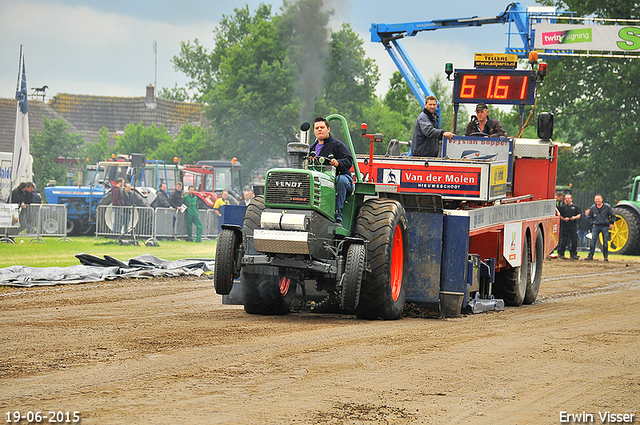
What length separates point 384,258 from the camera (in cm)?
910

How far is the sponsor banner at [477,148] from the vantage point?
42.5 ft

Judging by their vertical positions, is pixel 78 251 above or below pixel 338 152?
below

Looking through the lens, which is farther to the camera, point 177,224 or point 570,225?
point 177,224

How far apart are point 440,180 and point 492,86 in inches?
131

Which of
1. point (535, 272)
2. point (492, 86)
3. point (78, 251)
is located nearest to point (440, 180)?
point (535, 272)

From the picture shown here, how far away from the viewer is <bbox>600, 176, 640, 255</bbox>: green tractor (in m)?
25.8

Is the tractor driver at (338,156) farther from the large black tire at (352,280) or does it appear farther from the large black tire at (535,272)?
the large black tire at (535,272)

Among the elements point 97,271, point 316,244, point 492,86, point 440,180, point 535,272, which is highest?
point 492,86

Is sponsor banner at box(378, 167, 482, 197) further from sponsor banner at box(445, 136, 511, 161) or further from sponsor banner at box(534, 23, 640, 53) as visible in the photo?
sponsor banner at box(534, 23, 640, 53)

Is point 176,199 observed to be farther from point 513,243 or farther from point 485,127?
point 513,243

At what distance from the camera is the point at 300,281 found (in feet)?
32.1

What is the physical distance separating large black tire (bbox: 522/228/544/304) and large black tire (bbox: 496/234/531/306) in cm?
19

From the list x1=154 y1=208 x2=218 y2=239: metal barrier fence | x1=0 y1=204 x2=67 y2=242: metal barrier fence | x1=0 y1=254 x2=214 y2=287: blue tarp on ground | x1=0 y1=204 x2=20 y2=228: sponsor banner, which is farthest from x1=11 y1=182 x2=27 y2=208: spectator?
x1=0 y1=254 x2=214 y2=287: blue tarp on ground

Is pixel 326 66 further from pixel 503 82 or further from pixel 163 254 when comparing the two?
pixel 503 82
